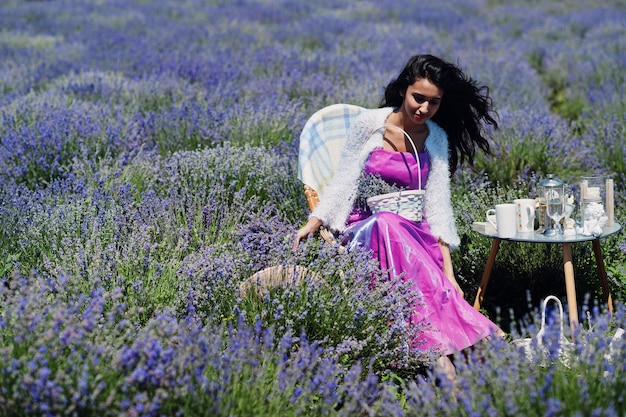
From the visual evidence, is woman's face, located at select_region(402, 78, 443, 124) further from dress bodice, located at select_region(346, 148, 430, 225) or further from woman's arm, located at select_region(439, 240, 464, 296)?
woman's arm, located at select_region(439, 240, 464, 296)

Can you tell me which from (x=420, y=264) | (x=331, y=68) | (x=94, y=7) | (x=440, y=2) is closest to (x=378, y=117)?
(x=420, y=264)

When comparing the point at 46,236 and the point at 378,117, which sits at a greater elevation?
the point at 378,117

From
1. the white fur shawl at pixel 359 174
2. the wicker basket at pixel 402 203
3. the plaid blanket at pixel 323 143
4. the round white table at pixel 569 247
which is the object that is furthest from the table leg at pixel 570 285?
the plaid blanket at pixel 323 143

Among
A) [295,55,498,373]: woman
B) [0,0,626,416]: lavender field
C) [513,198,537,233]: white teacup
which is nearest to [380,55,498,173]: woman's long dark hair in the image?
[295,55,498,373]: woman

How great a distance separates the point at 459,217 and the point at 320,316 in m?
1.43

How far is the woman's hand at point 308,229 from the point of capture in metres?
2.80

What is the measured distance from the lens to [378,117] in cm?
311

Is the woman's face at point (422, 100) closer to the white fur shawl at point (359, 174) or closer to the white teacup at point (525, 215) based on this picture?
the white fur shawl at point (359, 174)

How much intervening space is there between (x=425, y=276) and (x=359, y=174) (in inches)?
23.9

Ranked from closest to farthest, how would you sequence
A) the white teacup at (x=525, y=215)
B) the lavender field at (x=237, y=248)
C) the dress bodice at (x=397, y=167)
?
the lavender field at (x=237, y=248) < the white teacup at (x=525, y=215) < the dress bodice at (x=397, y=167)

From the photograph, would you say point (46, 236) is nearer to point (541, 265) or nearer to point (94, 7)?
point (541, 265)

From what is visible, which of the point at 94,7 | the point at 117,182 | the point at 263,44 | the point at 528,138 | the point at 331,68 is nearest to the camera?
the point at 117,182

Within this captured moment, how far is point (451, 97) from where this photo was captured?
311 centimetres

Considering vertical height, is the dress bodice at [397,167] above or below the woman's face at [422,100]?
below
